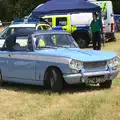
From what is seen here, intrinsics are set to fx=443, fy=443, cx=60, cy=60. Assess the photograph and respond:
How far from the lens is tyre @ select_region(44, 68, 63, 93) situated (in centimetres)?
975

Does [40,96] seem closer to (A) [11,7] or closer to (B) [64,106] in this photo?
(B) [64,106]

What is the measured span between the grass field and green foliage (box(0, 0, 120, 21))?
1821 inches

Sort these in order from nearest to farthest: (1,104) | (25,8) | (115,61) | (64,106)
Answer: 1. (64,106)
2. (1,104)
3. (115,61)
4. (25,8)

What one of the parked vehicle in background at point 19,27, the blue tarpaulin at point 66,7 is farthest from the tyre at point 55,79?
the blue tarpaulin at point 66,7

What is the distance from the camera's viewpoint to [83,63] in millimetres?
9633

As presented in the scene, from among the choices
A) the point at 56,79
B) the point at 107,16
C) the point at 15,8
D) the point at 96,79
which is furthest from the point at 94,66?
the point at 15,8

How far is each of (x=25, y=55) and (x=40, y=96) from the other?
1.47 m

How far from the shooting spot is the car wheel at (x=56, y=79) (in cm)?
975

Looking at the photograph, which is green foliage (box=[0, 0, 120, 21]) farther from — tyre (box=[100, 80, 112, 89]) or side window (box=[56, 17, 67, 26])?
tyre (box=[100, 80, 112, 89])

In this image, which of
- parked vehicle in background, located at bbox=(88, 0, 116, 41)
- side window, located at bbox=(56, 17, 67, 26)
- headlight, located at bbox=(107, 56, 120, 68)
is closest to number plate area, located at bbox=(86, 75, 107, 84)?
headlight, located at bbox=(107, 56, 120, 68)

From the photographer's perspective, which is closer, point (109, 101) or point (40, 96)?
point (109, 101)

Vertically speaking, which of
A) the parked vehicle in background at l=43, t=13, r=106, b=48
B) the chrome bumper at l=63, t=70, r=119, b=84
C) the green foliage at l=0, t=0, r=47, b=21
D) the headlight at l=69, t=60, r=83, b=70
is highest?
the headlight at l=69, t=60, r=83, b=70

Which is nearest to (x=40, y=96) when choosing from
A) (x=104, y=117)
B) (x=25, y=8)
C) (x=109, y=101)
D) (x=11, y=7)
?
(x=109, y=101)

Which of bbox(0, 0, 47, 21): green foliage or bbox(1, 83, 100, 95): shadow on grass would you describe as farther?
bbox(0, 0, 47, 21): green foliage
